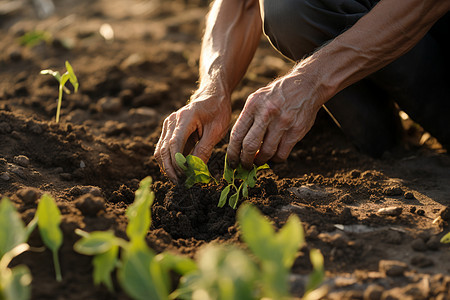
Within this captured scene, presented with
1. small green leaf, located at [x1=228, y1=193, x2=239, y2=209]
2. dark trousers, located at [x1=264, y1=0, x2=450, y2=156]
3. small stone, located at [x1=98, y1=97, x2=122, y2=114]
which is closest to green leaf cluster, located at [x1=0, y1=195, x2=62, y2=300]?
small green leaf, located at [x1=228, y1=193, x2=239, y2=209]

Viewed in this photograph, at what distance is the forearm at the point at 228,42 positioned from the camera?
1991 millimetres

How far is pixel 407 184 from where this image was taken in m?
1.92

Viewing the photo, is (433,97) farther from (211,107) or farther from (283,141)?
(211,107)

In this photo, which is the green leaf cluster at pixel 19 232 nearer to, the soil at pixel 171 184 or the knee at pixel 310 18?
the soil at pixel 171 184

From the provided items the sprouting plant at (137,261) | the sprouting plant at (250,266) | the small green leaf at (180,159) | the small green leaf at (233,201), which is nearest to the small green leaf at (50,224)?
the sprouting plant at (137,261)

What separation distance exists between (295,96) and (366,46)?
327 mm

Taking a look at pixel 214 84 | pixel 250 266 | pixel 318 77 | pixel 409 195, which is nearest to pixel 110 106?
Answer: pixel 214 84

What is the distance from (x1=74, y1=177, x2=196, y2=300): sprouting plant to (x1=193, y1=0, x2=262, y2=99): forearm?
2.82 ft

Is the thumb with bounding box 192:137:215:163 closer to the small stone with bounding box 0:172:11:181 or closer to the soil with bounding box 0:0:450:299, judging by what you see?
the soil with bounding box 0:0:450:299

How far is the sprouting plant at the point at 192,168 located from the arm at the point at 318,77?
0.11 m

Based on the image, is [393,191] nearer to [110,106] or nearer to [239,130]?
[239,130]

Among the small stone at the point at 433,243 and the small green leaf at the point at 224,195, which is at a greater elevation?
the small green leaf at the point at 224,195

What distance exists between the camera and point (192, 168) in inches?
65.9

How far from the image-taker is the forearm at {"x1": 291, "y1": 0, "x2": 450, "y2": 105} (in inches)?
64.3
